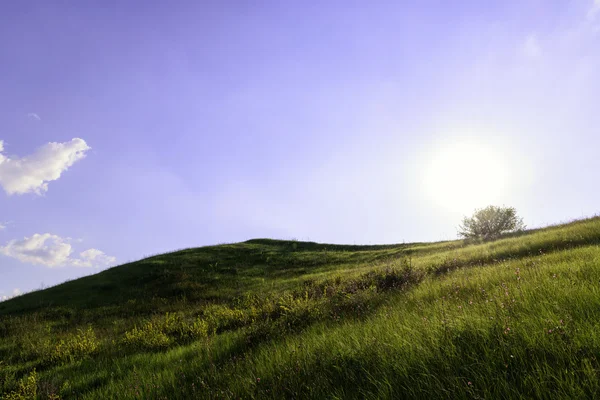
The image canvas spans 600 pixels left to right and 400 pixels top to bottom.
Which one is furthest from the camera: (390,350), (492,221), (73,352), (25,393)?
(492,221)

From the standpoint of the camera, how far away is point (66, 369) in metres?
7.19

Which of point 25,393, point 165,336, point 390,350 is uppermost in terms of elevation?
point 390,350

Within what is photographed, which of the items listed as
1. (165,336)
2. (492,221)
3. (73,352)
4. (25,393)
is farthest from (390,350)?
(492,221)

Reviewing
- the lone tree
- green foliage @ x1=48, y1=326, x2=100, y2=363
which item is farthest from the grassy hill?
the lone tree

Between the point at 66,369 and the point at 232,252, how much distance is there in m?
27.2

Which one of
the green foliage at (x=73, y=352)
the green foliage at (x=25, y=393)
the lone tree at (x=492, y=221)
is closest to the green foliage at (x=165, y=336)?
the green foliage at (x=73, y=352)

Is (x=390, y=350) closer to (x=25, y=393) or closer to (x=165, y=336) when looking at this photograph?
(x=25, y=393)

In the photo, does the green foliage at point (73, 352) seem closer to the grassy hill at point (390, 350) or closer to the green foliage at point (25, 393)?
the grassy hill at point (390, 350)

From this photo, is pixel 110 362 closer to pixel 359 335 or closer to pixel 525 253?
pixel 359 335

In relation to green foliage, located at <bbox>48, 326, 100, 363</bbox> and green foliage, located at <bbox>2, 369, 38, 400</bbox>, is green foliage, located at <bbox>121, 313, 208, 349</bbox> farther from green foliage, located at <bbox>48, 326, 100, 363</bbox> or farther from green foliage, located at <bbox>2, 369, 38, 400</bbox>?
green foliage, located at <bbox>2, 369, 38, 400</bbox>

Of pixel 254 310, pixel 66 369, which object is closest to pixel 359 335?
pixel 254 310

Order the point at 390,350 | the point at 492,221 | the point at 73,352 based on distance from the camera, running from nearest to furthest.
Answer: the point at 390,350, the point at 73,352, the point at 492,221

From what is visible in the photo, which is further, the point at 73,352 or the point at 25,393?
the point at 73,352

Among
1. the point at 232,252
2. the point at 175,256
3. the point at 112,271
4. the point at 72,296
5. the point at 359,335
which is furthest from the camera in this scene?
the point at 232,252
